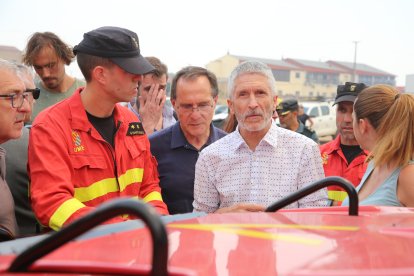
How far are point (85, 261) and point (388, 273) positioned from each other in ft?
2.15

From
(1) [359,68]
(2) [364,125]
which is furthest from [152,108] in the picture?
(1) [359,68]

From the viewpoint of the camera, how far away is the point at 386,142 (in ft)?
8.36

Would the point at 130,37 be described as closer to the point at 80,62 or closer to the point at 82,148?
the point at 80,62

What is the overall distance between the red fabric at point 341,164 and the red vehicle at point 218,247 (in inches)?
96.3

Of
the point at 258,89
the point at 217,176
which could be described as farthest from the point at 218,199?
the point at 258,89

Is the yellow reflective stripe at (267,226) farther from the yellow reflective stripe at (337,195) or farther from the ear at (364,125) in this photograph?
the yellow reflective stripe at (337,195)

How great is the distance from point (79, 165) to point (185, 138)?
44.3 inches

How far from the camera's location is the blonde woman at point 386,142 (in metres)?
2.37

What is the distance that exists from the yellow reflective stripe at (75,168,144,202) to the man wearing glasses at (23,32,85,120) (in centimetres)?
208

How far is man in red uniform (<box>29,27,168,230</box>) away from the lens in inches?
95.3

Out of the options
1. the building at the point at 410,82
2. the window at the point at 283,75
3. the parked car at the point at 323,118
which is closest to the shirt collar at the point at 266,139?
the parked car at the point at 323,118

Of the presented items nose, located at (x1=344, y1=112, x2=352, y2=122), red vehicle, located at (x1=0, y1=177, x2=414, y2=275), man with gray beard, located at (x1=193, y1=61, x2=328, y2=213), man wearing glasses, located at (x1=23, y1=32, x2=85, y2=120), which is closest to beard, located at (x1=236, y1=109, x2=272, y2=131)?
man with gray beard, located at (x1=193, y1=61, x2=328, y2=213)

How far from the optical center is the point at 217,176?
2900mm

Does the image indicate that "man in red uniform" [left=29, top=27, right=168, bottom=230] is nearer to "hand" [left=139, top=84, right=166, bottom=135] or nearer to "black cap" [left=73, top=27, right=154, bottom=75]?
"black cap" [left=73, top=27, right=154, bottom=75]
